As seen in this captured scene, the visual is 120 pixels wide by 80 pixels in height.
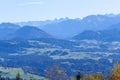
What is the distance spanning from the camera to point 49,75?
124 meters

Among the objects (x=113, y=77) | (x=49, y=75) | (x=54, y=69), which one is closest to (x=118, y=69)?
(x=113, y=77)

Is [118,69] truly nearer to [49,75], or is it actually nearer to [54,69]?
[49,75]

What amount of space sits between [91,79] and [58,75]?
2083 inches

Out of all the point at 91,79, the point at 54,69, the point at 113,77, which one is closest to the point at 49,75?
the point at 54,69

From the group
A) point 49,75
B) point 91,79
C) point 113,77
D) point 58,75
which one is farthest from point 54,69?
point 113,77

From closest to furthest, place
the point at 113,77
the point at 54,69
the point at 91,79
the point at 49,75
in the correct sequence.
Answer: the point at 113,77 < the point at 91,79 < the point at 49,75 < the point at 54,69

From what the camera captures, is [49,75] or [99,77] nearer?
[99,77]

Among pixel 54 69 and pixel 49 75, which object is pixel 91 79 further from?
pixel 54 69

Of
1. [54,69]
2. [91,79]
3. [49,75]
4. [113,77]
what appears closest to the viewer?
[113,77]

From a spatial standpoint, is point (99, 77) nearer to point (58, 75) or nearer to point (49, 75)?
point (49, 75)

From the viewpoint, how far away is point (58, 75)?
14450cm

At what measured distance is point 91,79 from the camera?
9231 cm

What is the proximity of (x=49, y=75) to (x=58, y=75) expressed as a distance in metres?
20.6

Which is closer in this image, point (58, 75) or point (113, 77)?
point (113, 77)
